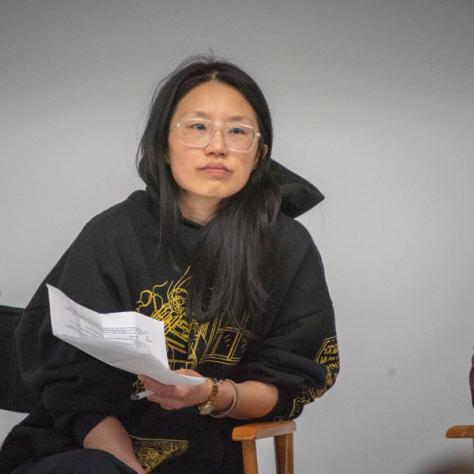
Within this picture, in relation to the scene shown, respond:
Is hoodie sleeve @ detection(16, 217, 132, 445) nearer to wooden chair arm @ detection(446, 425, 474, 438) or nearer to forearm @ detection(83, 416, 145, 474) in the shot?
forearm @ detection(83, 416, 145, 474)

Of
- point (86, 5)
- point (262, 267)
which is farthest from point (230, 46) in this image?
point (262, 267)

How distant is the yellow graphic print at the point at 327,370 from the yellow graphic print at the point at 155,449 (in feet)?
1.01

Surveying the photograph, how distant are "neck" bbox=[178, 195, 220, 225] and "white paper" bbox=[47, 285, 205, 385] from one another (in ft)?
1.75

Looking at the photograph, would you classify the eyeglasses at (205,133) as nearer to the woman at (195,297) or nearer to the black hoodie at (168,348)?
the woman at (195,297)

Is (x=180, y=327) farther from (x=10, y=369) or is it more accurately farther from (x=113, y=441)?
(x=10, y=369)

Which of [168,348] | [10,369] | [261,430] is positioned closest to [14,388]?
[10,369]

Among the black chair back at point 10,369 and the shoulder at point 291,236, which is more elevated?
the shoulder at point 291,236

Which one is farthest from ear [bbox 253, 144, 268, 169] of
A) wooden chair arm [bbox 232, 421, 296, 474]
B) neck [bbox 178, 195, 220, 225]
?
wooden chair arm [bbox 232, 421, 296, 474]

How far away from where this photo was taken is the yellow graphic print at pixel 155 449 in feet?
7.23

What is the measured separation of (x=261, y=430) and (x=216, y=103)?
0.83 metres

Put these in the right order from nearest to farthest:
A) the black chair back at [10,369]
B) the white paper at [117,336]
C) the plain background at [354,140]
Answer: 1. the white paper at [117,336]
2. the black chair back at [10,369]
3. the plain background at [354,140]

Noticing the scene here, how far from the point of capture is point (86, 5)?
121 inches

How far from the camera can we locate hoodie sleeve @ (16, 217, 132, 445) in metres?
2.16

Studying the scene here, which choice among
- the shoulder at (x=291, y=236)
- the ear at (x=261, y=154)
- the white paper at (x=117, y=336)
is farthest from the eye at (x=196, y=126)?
the white paper at (x=117, y=336)
